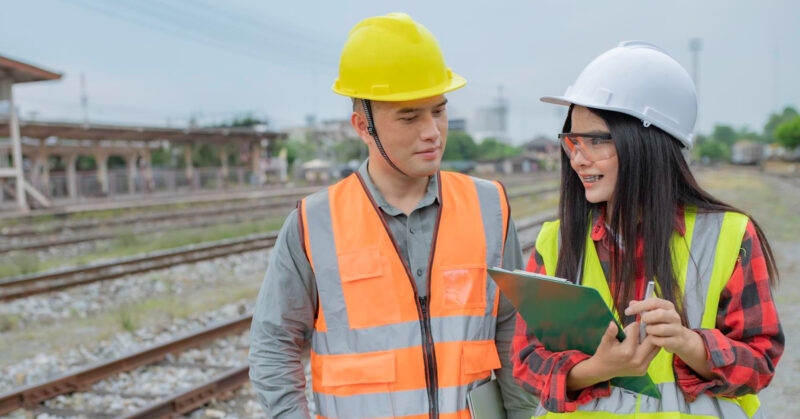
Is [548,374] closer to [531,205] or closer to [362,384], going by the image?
[362,384]

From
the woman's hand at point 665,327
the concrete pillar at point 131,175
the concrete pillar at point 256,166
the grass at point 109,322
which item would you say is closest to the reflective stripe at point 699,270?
the woman's hand at point 665,327

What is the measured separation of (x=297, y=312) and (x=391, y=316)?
303 mm

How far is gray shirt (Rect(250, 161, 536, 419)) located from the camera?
1909mm

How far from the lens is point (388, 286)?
6.40 ft

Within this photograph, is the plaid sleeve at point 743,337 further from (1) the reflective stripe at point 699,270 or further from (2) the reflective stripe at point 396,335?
(2) the reflective stripe at point 396,335

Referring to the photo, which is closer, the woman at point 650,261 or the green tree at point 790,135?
the woman at point 650,261

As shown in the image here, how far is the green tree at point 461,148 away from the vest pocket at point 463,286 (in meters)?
56.7

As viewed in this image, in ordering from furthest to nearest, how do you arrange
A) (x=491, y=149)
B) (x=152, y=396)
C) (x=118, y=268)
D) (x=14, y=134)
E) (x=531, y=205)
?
(x=491, y=149) → (x=531, y=205) → (x=14, y=134) → (x=118, y=268) → (x=152, y=396)

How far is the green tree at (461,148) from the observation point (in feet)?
198

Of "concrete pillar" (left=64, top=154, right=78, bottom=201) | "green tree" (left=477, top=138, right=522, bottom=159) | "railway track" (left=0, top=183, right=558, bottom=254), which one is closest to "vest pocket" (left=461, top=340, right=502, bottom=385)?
"railway track" (left=0, top=183, right=558, bottom=254)

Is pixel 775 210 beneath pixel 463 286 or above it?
beneath

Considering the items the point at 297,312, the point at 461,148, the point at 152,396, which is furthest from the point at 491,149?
the point at 297,312

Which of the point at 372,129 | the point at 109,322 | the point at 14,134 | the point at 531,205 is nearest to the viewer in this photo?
the point at 372,129

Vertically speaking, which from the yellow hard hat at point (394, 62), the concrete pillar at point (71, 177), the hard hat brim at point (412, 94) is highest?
the yellow hard hat at point (394, 62)
